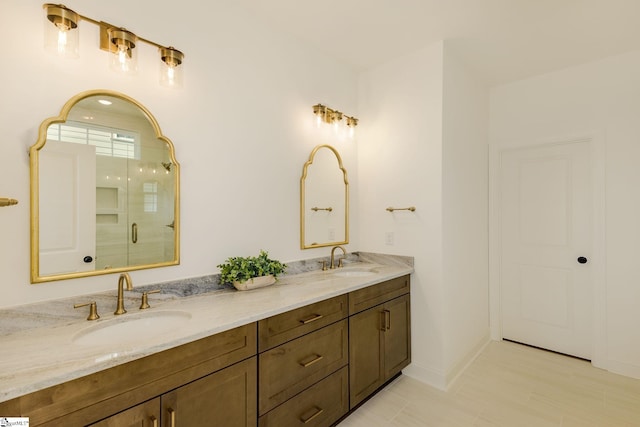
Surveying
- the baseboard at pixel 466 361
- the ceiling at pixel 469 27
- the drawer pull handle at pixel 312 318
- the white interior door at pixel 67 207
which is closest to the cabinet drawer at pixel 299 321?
the drawer pull handle at pixel 312 318

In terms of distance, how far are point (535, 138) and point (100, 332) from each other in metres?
3.80

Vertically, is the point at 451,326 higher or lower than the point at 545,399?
higher

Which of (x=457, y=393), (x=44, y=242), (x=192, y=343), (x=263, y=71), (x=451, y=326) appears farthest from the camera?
(x=451, y=326)

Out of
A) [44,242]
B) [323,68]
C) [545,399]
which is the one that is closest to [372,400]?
[545,399]

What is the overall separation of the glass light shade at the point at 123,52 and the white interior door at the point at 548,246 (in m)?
3.44

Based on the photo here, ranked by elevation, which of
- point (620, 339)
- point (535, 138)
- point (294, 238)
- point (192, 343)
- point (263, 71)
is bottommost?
point (620, 339)

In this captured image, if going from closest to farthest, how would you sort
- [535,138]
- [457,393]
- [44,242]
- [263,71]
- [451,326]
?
[44,242], [263,71], [457,393], [451,326], [535,138]

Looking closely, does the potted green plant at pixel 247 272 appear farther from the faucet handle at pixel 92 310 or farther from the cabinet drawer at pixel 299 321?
the faucet handle at pixel 92 310

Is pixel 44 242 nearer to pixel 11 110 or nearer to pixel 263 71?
pixel 11 110

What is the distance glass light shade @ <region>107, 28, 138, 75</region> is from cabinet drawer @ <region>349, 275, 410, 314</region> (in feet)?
5.79

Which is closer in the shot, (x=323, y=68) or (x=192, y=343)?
(x=192, y=343)

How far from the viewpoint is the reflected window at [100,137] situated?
1.34 m

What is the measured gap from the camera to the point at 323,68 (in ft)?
8.55

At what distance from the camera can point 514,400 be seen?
7.26 feet
